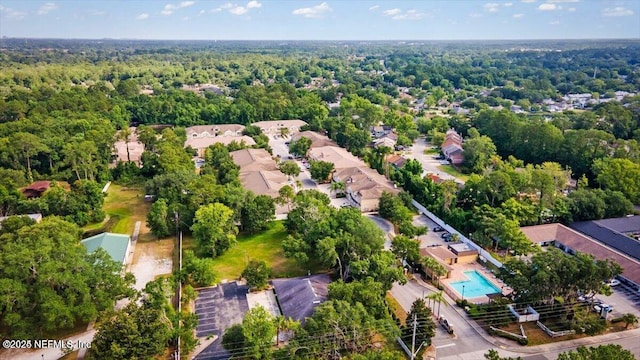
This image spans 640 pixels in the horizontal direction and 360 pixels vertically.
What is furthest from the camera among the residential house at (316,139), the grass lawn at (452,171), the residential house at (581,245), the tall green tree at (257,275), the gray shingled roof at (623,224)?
the residential house at (316,139)

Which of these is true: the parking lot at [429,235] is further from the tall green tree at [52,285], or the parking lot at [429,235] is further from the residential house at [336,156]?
the tall green tree at [52,285]

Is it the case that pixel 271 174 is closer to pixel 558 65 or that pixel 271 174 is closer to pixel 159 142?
pixel 159 142

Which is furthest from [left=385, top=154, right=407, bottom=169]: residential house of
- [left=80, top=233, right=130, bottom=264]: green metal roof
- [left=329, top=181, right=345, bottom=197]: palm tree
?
[left=80, top=233, right=130, bottom=264]: green metal roof

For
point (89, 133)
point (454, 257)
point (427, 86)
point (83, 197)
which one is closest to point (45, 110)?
point (89, 133)

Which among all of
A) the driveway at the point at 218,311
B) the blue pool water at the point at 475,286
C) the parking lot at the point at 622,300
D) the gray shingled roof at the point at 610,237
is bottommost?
the blue pool water at the point at 475,286

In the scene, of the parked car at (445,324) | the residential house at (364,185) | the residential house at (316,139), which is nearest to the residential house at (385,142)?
the residential house at (316,139)

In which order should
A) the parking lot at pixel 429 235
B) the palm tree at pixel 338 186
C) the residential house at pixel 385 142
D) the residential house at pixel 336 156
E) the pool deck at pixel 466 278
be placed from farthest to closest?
the residential house at pixel 385 142 < the residential house at pixel 336 156 < the palm tree at pixel 338 186 < the parking lot at pixel 429 235 < the pool deck at pixel 466 278

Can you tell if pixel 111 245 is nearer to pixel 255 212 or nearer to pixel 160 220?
pixel 160 220
